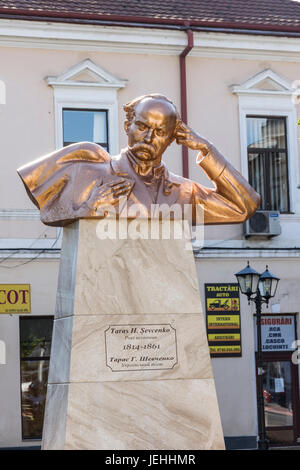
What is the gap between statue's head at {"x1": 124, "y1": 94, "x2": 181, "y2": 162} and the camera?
6.20m

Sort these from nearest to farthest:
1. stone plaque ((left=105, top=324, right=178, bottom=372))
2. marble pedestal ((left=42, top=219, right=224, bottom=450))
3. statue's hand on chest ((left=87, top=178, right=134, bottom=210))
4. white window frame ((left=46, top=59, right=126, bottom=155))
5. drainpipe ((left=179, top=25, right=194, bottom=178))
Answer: marble pedestal ((left=42, top=219, right=224, bottom=450)), stone plaque ((left=105, top=324, right=178, bottom=372)), statue's hand on chest ((left=87, top=178, right=134, bottom=210)), white window frame ((left=46, top=59, right=126, bottom=155)), drainpipe ((left=179, top=25, right=194, bottom=178))

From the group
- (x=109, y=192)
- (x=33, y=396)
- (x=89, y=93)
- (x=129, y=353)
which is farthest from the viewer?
(x=89, y=93)

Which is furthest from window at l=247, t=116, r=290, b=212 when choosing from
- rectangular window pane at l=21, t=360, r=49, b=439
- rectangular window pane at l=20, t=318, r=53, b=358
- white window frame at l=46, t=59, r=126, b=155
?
rectangular window pane at l=21, t=360, r=49, b=439

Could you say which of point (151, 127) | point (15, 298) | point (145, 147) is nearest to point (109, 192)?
point (145, 147)

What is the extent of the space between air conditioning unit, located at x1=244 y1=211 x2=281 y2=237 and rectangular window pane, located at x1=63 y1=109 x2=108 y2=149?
258 cm

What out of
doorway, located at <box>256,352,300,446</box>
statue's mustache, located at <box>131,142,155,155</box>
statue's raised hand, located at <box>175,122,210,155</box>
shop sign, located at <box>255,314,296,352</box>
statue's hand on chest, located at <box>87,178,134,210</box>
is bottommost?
doorway, located at <box>256,352,300,446</box>

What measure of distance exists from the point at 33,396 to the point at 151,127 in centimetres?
952

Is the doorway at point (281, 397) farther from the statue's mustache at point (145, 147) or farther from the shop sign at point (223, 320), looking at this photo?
the statue's mustache at point (145, 147)

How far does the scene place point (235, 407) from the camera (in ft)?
51.3

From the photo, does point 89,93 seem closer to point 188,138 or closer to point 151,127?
point 188,138

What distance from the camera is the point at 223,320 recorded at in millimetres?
15883

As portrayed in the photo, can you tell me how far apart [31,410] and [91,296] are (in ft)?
30.7

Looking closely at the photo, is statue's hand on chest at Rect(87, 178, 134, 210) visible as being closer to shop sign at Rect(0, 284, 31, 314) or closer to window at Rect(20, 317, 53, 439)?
shop sign at Rect(0, 284, 31, 314)
